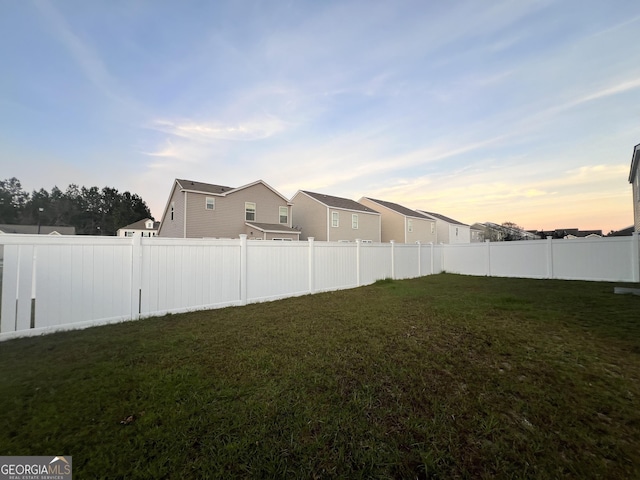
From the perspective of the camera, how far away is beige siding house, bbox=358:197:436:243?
26.7 m

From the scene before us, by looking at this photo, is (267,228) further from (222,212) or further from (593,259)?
(593,259)

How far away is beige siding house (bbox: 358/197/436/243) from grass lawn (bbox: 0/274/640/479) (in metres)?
22.6

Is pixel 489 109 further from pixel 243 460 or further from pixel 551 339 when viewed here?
pixel 243 460

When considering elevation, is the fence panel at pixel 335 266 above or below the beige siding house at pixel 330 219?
below

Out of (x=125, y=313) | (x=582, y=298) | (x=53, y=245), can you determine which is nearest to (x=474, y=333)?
(x=582, y=298)

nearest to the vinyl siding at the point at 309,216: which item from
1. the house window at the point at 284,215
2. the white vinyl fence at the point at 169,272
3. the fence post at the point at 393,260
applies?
the house window at the point at 284,215

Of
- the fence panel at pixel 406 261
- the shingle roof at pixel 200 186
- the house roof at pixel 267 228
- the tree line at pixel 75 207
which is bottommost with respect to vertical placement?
the fence panel at pixel 406 261

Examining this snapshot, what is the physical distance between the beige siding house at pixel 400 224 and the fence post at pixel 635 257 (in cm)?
1690

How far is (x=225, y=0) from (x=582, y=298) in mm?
12505

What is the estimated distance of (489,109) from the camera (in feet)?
30.0

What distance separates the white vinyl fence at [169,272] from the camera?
3938 millimetres

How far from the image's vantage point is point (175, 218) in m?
19.2

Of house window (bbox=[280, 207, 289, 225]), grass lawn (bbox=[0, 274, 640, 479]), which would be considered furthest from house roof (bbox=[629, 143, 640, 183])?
house window (bbox=[280, 207, 289, 225])

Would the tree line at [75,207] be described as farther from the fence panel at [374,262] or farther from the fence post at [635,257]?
the fence post at [635,257]
